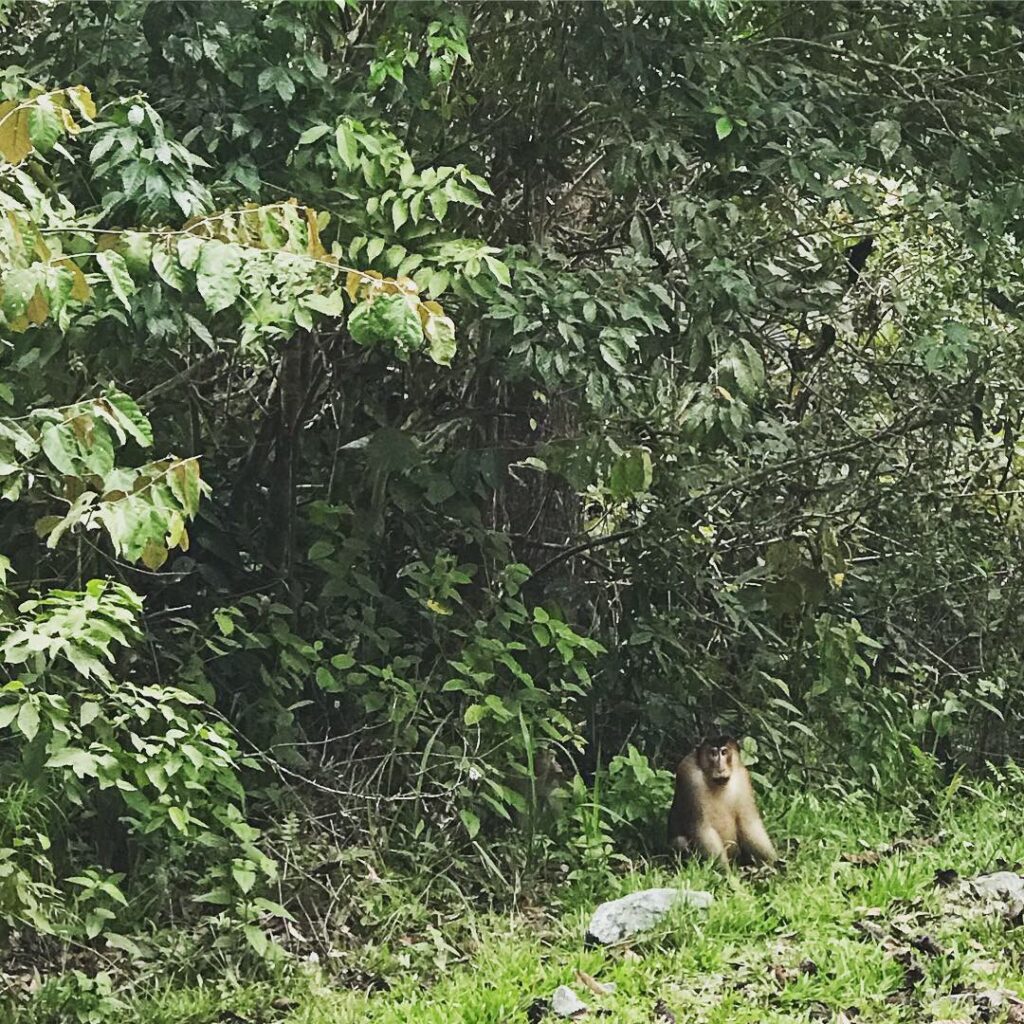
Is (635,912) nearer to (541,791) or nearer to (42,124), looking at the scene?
(541,791)

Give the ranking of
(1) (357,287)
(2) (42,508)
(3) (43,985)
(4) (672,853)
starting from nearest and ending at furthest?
(1) (357,287) → (3) (43,985) → (2) (42,508) → (4) (672,853)

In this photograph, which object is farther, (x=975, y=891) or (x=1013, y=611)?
(x=1013, y=611)

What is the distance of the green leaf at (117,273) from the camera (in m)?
3.04

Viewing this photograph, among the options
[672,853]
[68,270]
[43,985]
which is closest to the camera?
[68,270]

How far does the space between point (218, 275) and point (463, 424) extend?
88.7 inches

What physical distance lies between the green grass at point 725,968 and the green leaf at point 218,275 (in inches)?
76.1

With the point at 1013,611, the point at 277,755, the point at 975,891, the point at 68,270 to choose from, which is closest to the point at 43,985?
the point at 277,755

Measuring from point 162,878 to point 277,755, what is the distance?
1.92 feet

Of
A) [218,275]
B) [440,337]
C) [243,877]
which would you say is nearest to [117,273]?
[218,275]

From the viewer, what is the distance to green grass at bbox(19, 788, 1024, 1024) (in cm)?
380

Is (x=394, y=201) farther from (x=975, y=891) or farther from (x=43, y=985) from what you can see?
(x=975, y=891)

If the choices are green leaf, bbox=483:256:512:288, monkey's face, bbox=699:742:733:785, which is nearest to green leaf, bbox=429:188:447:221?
green leaf, bbox=483:256:512:288

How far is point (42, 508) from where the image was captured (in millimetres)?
4488

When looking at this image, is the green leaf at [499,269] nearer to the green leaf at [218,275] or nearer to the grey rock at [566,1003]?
the green leaf at [218,275]
